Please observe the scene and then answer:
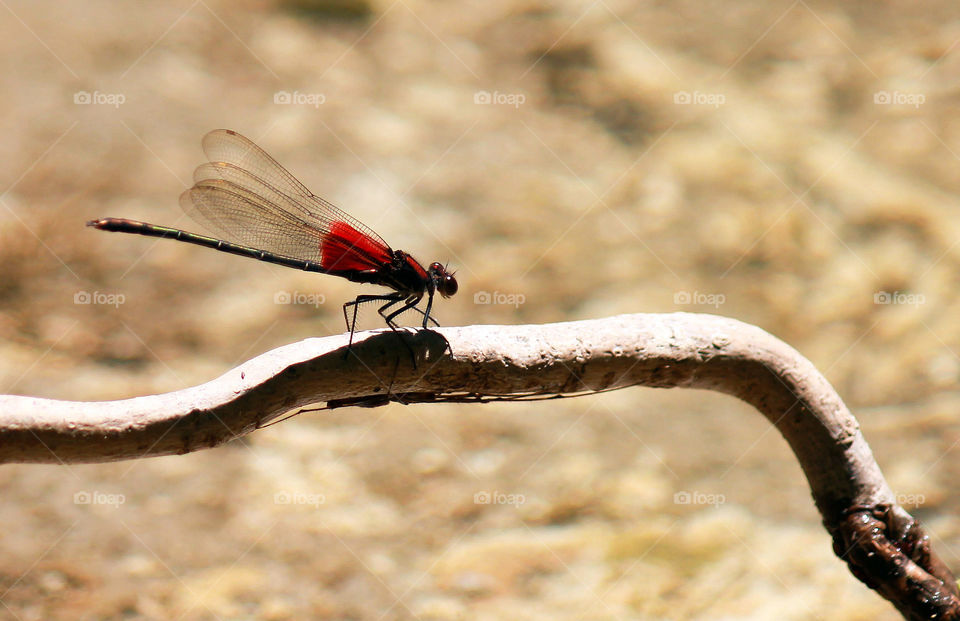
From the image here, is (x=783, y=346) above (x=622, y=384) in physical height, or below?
above

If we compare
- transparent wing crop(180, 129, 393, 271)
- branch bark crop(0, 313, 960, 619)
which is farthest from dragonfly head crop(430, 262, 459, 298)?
branch bark crop(0, 313, 960, 619)

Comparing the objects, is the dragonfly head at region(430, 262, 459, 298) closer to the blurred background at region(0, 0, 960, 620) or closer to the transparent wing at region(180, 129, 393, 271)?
the transparent wing at region(180, 129, 393, 271)

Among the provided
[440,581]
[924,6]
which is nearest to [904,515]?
[440,581]

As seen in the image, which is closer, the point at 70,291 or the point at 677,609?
the point at 677,609

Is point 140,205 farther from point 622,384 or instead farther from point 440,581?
point 622,384

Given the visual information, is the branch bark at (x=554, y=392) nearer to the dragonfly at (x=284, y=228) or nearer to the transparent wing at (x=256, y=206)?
the dragonfly at (x=284, y=228)

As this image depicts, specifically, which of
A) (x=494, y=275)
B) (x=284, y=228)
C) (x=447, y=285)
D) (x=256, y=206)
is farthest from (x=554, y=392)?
(x=494, y=275)

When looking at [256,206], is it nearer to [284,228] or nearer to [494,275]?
[284,228]
